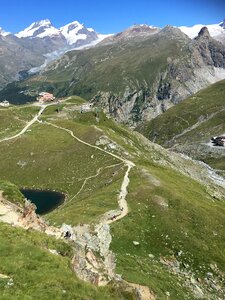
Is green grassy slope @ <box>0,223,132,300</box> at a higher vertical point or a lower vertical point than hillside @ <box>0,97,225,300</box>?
higher

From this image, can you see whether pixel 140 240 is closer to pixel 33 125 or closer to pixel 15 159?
pixel 15 159

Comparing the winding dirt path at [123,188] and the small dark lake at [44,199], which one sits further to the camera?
the small dark lake at [44,199]

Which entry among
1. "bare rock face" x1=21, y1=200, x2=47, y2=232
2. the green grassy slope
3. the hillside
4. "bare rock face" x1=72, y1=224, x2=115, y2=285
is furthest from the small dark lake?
the green grassy slope

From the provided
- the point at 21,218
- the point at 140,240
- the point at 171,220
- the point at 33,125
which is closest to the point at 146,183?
the point at 171,220

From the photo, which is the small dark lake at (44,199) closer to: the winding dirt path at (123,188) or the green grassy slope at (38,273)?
the winding dirt path at (123,188)

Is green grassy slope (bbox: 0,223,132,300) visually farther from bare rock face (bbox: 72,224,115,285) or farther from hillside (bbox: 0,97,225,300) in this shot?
bare rock face (bbox: 72,224,115,285)

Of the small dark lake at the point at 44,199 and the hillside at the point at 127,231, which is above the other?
the hillside at the point at 127,231

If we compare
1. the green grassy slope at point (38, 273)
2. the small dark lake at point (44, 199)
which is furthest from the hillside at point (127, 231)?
the small dark lake at point (44, 199)

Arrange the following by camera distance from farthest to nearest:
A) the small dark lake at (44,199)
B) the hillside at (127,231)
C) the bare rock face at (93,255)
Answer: the small dark lake at (44,199), the hillside at (127,231), the bare rock face at (93,255)
